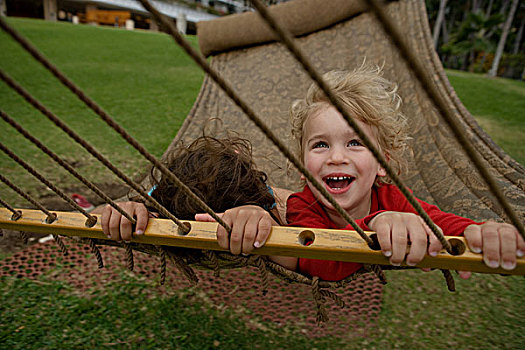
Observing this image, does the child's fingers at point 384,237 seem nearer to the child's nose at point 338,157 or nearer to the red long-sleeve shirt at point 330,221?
the red long-sleeve shirt at point 330,221

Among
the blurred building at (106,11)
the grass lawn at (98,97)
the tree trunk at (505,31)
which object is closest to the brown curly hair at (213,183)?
the grass lawn at (98,97)

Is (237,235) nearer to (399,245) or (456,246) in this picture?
(399,245)

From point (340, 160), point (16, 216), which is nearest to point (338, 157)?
point (340, 160)

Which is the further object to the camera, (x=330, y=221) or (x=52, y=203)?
(x=52, y=203)

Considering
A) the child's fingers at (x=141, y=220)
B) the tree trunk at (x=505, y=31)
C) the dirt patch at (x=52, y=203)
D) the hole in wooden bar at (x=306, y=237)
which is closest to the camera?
the hole in wooden bar at (x=306, y=237)

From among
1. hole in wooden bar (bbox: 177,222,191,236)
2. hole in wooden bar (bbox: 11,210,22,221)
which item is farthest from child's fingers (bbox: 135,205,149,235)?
hole in wooden bar (bbox: 11,210,22,221)

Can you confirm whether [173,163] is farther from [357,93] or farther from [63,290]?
[63,290]

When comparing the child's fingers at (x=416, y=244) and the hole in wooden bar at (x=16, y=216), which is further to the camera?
the hole in wooden bar at (x=16, y=216)

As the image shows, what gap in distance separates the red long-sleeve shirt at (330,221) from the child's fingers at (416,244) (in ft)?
1.02

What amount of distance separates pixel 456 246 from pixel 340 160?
2.11 feet

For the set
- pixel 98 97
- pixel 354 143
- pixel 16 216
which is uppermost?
pixel 354 143

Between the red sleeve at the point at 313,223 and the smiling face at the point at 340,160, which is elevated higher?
the smiling face at the point at 340,160

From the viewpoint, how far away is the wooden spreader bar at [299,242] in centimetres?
81

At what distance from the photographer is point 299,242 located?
2.91 ft
